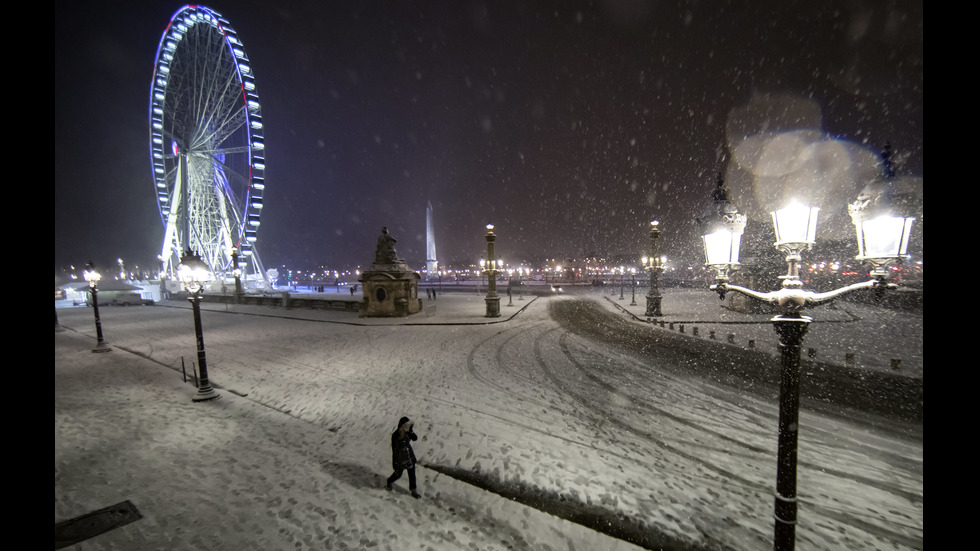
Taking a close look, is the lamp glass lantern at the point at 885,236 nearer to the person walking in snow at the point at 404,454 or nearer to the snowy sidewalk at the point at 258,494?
the snowy sidewalk at the point at 258,494

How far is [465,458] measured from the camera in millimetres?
6184

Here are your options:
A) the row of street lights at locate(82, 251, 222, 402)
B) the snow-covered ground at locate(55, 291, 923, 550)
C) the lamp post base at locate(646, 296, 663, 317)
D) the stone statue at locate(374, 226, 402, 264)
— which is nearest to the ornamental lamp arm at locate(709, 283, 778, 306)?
the snow-covered ground at locate(55, 291, 923, 550)

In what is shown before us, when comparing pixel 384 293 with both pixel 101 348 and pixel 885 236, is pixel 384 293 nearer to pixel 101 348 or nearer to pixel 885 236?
pixel 101 348

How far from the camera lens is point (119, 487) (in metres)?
5.52

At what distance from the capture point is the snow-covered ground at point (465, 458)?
15.1 ft

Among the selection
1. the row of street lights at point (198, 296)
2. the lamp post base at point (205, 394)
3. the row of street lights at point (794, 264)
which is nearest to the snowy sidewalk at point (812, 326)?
the row of street lights at point (794, 264)

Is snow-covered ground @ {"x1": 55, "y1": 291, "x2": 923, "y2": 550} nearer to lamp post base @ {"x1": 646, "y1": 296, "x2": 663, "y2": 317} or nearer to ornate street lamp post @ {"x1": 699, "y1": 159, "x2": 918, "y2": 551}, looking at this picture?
ornate street lamp post @ {"x1": 699, "y1": 159, "x2": 918, "y2": 551}

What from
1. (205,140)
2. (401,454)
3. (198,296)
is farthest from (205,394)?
(205,140)

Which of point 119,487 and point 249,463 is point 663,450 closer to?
point 249,463

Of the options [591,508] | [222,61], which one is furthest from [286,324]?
[222,61]

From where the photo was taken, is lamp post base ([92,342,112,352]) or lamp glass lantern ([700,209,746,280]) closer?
lamp glass lantern ([700,209,746,280])

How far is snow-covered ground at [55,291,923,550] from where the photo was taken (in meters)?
4.61

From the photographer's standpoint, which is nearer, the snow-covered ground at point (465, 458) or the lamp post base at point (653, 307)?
the snow-covered ground at point (465, 458)
